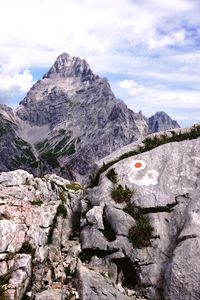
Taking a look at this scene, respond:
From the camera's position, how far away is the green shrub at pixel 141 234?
2103 cm

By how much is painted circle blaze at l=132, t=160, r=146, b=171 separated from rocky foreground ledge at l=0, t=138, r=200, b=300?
0.22 ft

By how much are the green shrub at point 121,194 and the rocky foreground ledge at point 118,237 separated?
0.06 metres

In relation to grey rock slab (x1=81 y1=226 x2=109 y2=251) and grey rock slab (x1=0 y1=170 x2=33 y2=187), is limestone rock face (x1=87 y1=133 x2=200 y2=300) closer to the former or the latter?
grey rock slab (x1=81 y1=226 x2=109 y2=251)

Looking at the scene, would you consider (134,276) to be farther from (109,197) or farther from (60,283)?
(109,197)

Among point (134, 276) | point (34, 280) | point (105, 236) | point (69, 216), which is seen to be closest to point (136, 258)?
point (134, 276)

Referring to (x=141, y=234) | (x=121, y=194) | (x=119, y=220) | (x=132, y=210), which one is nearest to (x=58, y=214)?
(x=121, y=194)

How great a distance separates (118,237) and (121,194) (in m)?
3.09

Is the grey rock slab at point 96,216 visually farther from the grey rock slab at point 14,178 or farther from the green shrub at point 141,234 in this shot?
the grey rock slab at point 14,178

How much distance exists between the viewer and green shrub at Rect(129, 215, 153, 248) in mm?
21031

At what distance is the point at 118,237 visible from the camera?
21641 mm

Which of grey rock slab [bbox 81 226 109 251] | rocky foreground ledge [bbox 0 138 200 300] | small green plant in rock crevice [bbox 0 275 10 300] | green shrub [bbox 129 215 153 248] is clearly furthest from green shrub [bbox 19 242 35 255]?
green shrub [bbox 129 215 153 248]

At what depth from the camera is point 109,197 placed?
24219 millimetres

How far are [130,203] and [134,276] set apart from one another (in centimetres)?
452

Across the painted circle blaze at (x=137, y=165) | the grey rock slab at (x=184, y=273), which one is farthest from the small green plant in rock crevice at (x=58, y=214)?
the grey rock slab at (x=184, y=273)
